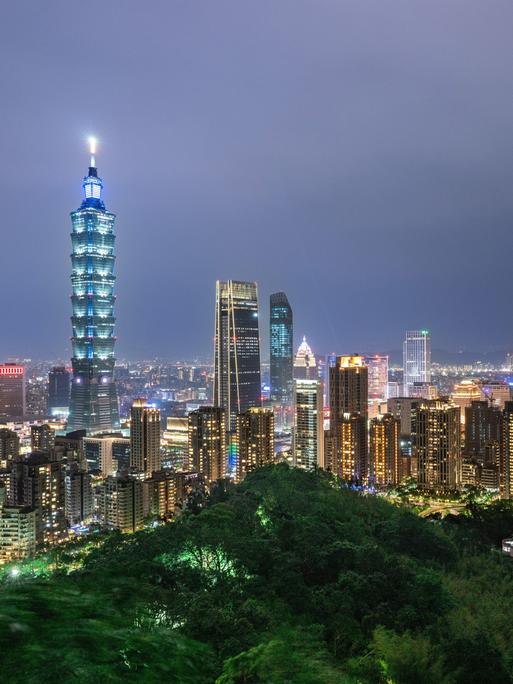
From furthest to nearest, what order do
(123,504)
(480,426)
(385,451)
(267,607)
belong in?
(480,426) → (385,451) → (123,504) → (267,607)

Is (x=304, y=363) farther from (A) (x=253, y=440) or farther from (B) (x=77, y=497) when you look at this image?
(B) (x=77, y=497)

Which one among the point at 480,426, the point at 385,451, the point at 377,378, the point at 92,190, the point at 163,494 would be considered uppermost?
the point at 92,190

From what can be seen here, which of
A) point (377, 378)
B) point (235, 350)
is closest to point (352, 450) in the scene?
point (235, 350)

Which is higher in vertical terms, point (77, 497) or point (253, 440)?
point (253, 440)

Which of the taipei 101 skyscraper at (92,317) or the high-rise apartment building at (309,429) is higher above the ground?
the taipei 101 skyscraper at (92,317)

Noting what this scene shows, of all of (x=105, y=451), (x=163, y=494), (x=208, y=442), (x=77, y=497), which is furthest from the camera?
(x=105, y=451)

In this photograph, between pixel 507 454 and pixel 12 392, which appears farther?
Answer: pixel 12 392

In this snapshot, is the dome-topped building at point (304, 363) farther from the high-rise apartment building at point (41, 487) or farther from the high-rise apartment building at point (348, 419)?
the high-rise apartment building at point (41, 487)

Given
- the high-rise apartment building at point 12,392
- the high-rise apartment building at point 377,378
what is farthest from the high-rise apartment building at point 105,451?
the high-rise apartment building at point 377,378
